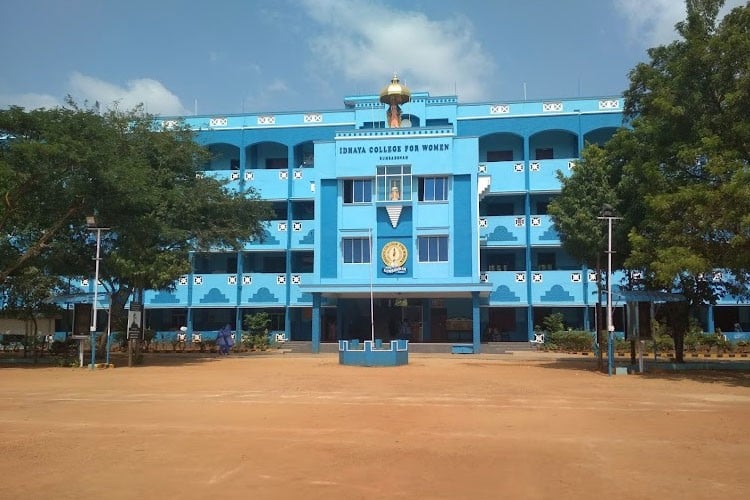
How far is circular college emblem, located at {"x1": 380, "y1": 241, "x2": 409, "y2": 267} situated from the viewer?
3322cm

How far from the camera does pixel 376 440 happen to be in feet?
29.3

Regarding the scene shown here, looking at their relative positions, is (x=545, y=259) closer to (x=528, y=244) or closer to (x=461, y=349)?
(x=528, y=244)

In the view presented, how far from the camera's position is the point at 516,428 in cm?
991

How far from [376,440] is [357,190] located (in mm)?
26183

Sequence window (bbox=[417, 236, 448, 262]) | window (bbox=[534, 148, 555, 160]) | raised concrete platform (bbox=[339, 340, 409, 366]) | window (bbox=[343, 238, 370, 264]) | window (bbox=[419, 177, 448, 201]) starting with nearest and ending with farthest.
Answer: raised concrete platform (bbox=[339, 340, 409, 366]) < window (bbox=[417, 236, 448, 262]) < window (bbox=[419, 177, 448, 201]) < window (bbox=[343, 238, 370, 264]) < window (bbox=[534, 148, 555, 160])

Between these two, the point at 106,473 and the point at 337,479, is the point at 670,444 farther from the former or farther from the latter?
the point at 106,473

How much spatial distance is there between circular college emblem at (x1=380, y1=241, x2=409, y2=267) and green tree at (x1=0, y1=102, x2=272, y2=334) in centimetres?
745

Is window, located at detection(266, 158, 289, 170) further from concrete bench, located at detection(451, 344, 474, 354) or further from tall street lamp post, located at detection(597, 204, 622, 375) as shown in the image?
tall street lamp post, located at detection(597, 204, 622, 375)

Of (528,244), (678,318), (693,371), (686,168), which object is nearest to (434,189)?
(528,244)

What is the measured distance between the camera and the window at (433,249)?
3322cm

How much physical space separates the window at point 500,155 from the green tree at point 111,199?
16457mm

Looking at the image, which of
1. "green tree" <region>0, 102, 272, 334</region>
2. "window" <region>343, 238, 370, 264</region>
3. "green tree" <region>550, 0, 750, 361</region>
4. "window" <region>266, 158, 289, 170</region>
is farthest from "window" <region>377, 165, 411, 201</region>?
"green tree" <region>550, 0, 750, 361</region>

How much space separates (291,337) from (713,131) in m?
26.4

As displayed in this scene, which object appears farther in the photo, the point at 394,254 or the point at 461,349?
the point at 394,254
